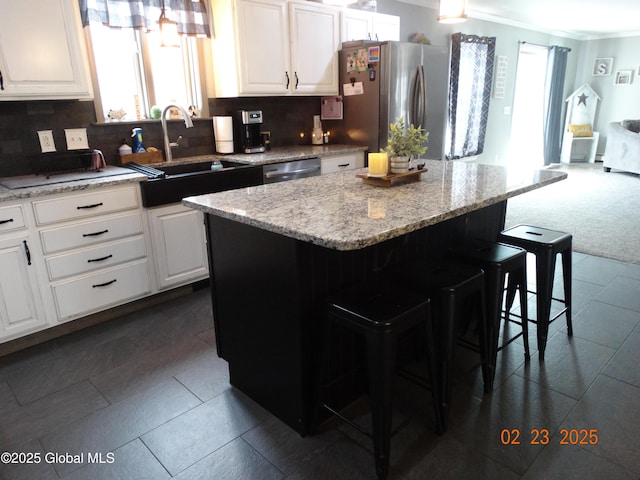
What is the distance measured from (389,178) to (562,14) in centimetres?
603

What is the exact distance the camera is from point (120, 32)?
3150mm

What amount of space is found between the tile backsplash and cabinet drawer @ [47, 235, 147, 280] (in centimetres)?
66

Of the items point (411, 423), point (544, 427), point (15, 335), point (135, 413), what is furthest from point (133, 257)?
point (544, 427)

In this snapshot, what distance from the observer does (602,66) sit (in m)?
8.55

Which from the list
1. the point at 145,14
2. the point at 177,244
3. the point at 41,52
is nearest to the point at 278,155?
the point at 177,244

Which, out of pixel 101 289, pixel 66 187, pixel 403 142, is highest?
pixel 403 142

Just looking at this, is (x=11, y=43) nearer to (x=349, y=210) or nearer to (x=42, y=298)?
(x=42, y=298)

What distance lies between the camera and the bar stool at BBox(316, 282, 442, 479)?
145cm

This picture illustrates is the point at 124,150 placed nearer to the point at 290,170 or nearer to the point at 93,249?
the point at 93,249

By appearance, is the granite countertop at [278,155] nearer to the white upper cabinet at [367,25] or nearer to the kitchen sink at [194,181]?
the kitchen sink at [194,181]

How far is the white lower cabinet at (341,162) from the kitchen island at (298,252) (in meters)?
1.58

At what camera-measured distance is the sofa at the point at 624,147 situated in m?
6.78

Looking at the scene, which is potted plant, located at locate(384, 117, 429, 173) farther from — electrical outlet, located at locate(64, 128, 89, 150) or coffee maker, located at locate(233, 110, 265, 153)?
electrical outlet, located at locate(64, 128, 89, 150)

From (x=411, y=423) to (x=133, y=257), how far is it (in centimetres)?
194
